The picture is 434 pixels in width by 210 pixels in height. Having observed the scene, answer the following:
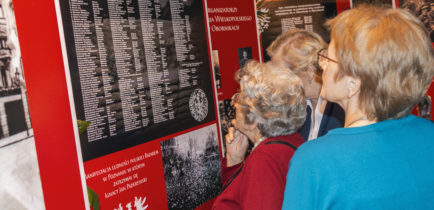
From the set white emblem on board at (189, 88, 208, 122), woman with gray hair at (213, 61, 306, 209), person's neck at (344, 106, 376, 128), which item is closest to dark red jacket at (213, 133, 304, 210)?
woman with gray hair at (213, 61, 306, 209)

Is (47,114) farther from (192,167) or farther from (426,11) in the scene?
(426,11)

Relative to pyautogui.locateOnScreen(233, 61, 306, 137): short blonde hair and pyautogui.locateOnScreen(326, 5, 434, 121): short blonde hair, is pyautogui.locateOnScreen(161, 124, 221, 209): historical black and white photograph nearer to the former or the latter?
pyautogui.locateOnScreen(233, 61, 306, 137): short blonde hair

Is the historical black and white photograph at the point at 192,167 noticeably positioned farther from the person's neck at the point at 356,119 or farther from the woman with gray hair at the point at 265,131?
the person's neck at the point at 356,119

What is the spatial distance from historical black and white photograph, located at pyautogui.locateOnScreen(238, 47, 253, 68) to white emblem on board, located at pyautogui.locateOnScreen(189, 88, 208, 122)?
670 millimetres

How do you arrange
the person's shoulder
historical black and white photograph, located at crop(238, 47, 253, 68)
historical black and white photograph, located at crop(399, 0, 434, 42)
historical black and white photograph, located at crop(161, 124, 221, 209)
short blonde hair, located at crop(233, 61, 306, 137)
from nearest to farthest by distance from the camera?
the person's shoulder → short blonde hair, located at crop(233, 61, 306, 137) → historical black and white photograph, located at crop(161, 124, 221, 209) → historical black and white photograph, located at crop(238, 47, 253, 68) → historical black and white photograph, located at crop(399, 0, 434, 42)

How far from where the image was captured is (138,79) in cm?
233

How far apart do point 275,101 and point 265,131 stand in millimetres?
141

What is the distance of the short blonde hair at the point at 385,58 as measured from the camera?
3.24 feet

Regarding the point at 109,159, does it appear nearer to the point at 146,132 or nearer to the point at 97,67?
the point at 146,132

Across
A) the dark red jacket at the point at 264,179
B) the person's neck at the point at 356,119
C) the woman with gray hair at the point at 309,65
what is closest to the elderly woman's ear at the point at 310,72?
the woman with gray hair at the point at 309,65

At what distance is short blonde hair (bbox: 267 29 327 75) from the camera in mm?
2500

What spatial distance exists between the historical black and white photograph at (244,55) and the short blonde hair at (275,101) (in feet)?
5.72

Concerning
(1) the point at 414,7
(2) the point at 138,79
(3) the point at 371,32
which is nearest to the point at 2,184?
(3) the point at 371,32

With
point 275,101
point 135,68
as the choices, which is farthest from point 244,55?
point 275,101
